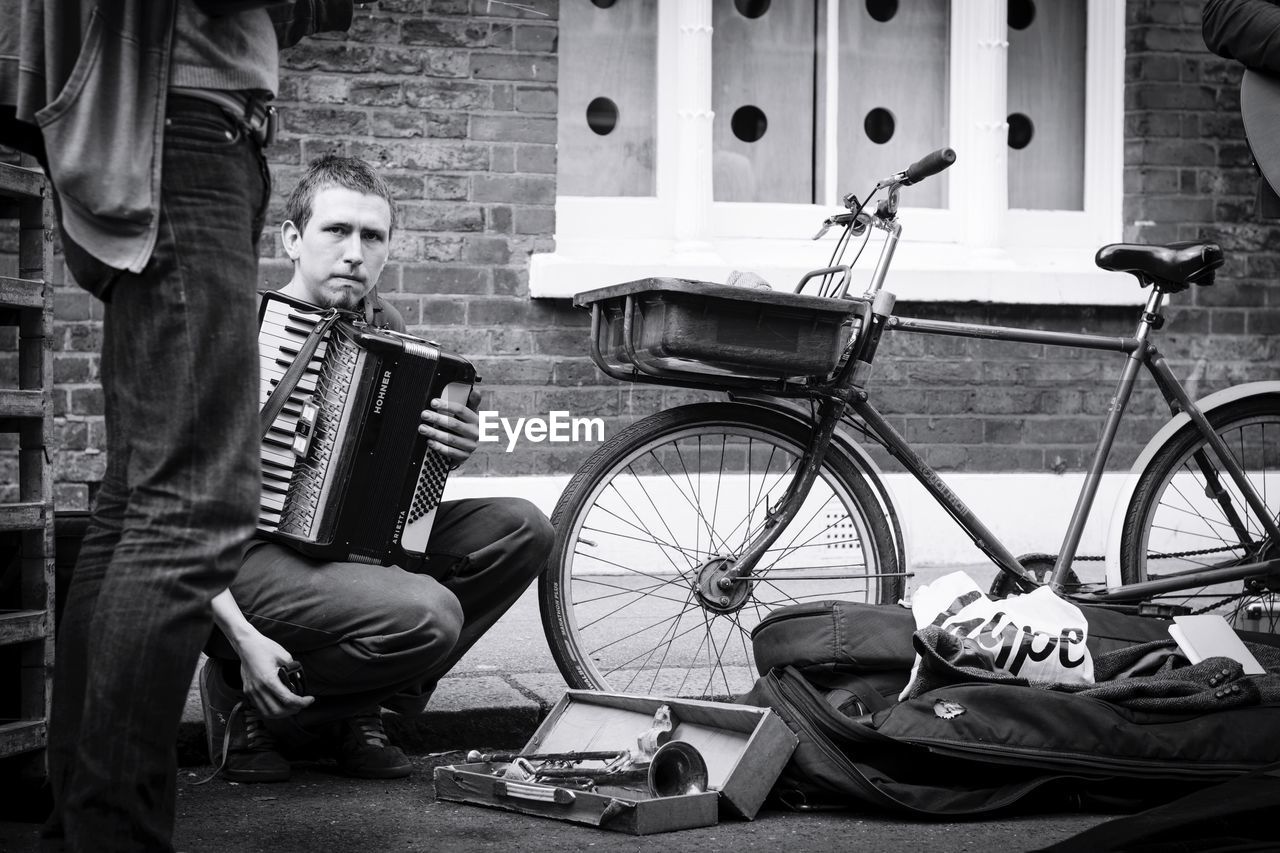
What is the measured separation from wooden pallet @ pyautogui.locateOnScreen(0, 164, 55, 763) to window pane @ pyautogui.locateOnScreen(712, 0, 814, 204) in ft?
11.5

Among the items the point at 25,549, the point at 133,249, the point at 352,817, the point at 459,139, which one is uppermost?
the point at 459,139

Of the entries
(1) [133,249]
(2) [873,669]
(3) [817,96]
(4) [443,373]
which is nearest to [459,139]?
(3) [817,96]

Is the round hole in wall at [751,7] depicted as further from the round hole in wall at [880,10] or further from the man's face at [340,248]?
the man's face at [340,248]

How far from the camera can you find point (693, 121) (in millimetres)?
5668

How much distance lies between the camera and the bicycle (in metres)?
3.52

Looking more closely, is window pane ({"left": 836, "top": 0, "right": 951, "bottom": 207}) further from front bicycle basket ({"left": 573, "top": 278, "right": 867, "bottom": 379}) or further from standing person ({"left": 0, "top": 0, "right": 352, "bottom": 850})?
standing person ({"left": 0, "top": 0, "right": 352, "bottom": 850})

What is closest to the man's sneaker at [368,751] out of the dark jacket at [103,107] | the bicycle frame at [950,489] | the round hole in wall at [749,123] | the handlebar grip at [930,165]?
the bicycle frame at [950,489]

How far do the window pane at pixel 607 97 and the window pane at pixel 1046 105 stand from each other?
5.21 ft

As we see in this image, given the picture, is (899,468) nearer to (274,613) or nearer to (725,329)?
(725,329)

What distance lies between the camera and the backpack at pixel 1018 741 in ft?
9.39

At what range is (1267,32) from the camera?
3936mm

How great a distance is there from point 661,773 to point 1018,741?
28.1 inches

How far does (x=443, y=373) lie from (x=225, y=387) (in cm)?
113

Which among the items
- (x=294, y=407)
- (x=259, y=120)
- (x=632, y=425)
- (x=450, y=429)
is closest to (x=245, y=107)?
(x=259, y=120)
